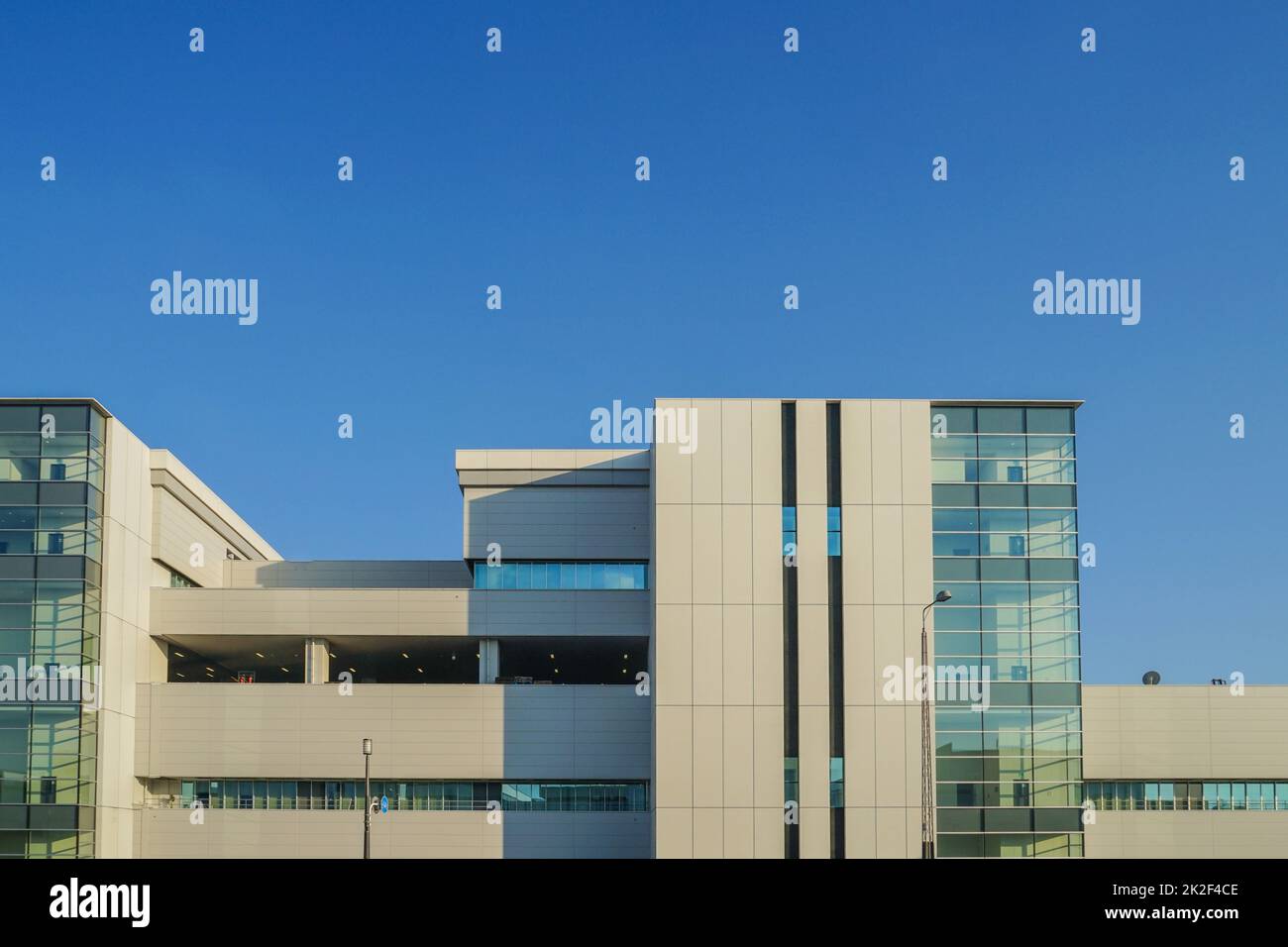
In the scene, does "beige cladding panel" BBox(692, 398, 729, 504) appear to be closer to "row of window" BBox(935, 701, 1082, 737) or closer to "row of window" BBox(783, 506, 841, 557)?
"row of window" BBox(783, 506, 841, 557)

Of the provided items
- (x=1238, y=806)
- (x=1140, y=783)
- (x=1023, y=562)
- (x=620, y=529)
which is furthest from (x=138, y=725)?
(x=1238, y=806)

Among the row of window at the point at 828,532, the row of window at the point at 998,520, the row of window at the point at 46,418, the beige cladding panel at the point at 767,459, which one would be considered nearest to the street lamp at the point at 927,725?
the row of window at the point at 998,520

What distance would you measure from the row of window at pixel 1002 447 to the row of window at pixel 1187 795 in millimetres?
14734

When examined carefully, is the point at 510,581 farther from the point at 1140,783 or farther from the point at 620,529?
the point at 1140,783

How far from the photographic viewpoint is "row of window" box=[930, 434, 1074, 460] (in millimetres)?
54906

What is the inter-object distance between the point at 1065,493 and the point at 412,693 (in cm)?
2908

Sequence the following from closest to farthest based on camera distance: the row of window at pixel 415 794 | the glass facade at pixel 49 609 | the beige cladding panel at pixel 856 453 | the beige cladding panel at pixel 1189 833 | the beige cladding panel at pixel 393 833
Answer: the glass facade at pixel 49 609
the beige cladding panel at pixel 856 453
the beige cladding panel at pixel 1189 833
the beige cladding panel at pixel 393 833
the row of window at pixel 415 794

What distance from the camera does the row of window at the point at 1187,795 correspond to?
189 feet

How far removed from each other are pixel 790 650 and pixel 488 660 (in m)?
14.9

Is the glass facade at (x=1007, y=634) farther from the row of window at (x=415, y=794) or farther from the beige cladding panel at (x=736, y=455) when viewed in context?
the row of window at (x=415, y=794)

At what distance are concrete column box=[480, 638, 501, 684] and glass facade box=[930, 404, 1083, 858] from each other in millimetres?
19923

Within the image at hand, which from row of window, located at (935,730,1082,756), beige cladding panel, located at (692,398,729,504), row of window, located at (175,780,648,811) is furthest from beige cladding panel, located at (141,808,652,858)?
beige cladding panel, located at (692,398,729,504)

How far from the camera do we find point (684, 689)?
54.0m

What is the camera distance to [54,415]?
2087 inches
